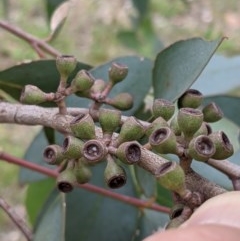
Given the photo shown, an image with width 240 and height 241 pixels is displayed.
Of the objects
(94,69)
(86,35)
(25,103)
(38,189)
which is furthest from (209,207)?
(86,35)

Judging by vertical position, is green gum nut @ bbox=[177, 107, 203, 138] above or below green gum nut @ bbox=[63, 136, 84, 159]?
above

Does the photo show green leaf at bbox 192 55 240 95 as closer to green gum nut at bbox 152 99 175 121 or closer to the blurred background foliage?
green gum nut at bbox 152 99 175 121

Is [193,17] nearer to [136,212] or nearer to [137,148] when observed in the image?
[136,212]

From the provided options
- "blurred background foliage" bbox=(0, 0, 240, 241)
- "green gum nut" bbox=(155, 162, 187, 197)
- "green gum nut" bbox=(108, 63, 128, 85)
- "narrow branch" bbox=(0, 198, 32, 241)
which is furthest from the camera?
"blurred background foliage" bbox=(0, 0, 240, 241)

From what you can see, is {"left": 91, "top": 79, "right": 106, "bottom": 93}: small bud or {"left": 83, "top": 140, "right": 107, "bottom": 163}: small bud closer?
{"left": 83, "top": 140, "right": 107, "bottom": 163}: small bud

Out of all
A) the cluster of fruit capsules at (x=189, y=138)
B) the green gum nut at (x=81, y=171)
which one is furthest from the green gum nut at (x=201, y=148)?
the green gum nut at (x=81, y=171)

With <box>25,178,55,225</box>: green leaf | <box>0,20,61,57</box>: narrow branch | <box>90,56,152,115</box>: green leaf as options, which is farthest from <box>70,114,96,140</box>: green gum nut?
<box>25,178,55,225</box>: green leaf
